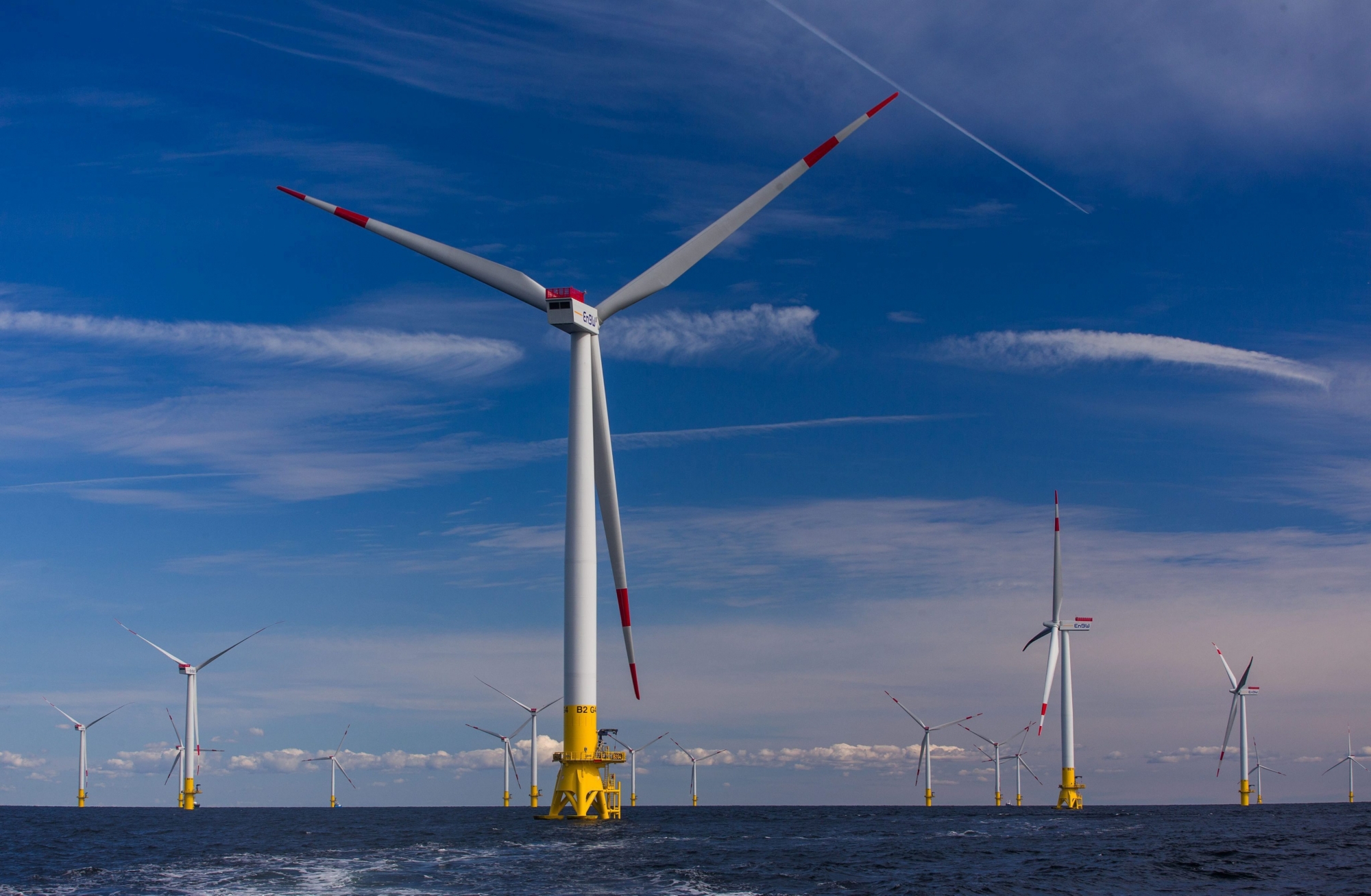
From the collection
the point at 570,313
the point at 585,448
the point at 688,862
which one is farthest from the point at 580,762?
the point at 570,313

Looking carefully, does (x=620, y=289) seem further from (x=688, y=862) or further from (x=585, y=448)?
(x=688, y=862)

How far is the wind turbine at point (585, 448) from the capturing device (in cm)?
9575

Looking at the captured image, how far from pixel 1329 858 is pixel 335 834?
111173 millimetres

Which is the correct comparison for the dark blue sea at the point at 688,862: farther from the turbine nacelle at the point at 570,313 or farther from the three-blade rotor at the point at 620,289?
the turbine nacelle at the point at 570,313

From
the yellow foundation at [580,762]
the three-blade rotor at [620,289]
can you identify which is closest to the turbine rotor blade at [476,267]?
the three-blade rotor at [620,289]

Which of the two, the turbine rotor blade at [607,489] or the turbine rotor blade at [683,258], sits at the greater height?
the turbine rotor blade at [683,258]

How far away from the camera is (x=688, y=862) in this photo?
88.2m

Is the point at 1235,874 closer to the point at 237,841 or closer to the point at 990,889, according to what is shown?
the point at 990,889

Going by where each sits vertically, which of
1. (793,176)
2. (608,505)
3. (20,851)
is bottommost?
(20,851)

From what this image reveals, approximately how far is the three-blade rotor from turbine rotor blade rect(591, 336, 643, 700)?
6cm

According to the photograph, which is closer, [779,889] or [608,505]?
[779,889]

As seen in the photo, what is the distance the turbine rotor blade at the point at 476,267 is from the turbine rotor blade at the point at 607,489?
746 cm

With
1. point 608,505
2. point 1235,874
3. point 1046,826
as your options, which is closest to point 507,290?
point 608,505

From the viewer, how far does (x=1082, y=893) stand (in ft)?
232
